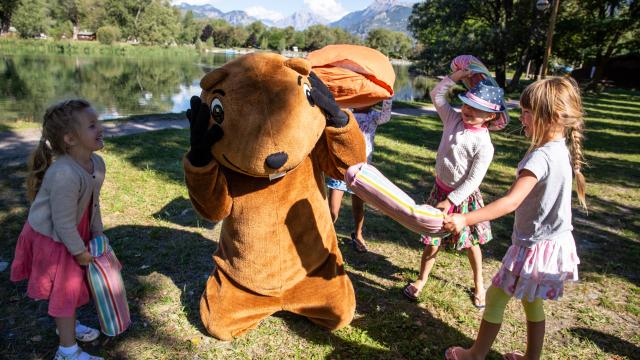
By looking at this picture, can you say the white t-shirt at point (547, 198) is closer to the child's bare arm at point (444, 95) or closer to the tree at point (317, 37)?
the child's bare arm at point (444, 95)

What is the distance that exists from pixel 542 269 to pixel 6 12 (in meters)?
56.6

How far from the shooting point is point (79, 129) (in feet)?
7.45

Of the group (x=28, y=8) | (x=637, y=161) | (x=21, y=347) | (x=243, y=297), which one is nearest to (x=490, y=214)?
(x=243, y=297)

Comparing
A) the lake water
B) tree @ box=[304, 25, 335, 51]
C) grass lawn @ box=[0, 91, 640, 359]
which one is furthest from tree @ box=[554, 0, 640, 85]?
tree @ box=[304, 25, 335, 51]

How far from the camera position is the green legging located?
2.37 metres

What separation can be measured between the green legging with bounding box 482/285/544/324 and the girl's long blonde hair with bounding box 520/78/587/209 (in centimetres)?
64

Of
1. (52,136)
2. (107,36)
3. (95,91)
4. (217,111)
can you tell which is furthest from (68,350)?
(107,36)

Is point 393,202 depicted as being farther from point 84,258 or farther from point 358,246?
point 358,246

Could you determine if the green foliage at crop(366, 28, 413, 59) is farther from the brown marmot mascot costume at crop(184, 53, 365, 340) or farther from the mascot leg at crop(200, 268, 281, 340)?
the mascot leg at crop(200, 268, 281, 340)

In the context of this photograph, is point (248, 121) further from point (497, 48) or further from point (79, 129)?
point (497, 48)

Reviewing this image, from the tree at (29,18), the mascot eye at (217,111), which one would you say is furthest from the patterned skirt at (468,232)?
the tree at (29,18)

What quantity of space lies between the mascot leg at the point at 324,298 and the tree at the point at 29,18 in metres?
56.5

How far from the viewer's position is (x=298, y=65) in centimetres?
241

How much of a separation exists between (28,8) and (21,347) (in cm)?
5754
